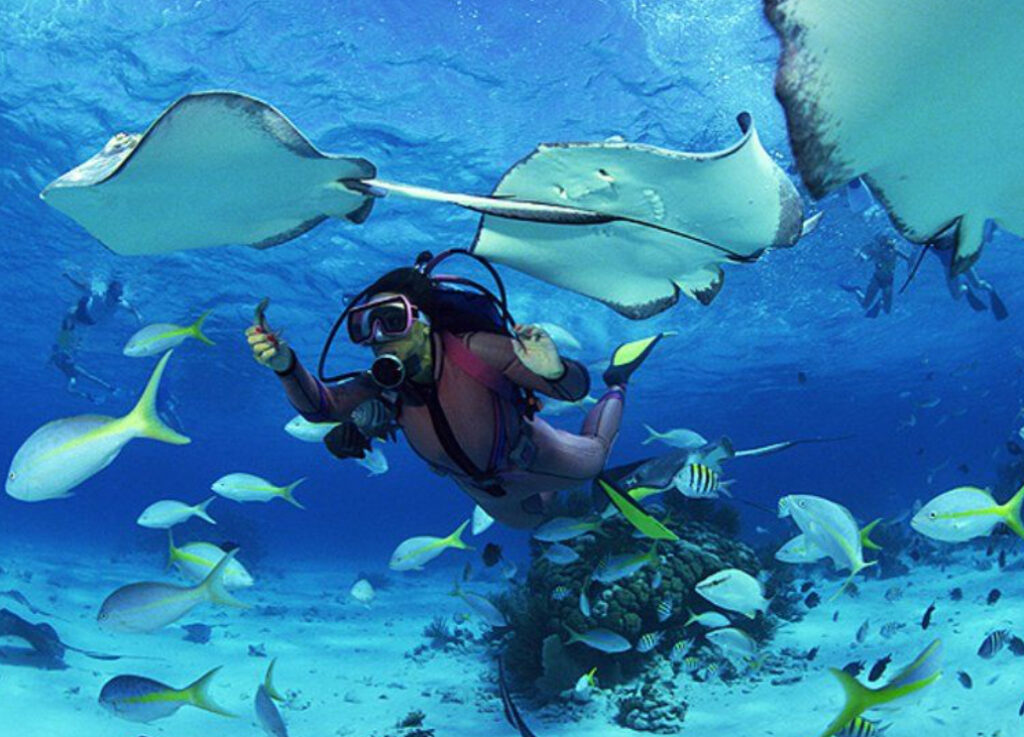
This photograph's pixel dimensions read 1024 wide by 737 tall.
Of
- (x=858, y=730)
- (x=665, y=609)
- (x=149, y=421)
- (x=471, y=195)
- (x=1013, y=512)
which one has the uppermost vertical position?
(x=471, y=195)

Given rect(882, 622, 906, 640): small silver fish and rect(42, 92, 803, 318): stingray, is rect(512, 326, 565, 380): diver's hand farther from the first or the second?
rect(882, 622, 906, 640): small silver fish

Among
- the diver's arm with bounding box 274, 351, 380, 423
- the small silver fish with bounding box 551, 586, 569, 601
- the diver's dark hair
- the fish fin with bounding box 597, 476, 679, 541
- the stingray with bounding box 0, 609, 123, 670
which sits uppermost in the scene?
the diver's dark hair

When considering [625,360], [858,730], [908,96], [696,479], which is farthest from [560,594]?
[908,96]

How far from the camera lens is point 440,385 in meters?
4.08

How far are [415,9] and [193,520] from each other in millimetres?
22816

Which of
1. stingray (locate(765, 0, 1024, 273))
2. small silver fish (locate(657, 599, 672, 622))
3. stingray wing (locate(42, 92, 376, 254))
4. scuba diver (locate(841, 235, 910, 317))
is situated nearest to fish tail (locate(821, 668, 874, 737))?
stingray (locate(765, 0, 1024, 273))

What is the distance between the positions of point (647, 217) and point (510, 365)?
3.91 feet

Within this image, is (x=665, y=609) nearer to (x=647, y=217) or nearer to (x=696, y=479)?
(x=696, y=479)

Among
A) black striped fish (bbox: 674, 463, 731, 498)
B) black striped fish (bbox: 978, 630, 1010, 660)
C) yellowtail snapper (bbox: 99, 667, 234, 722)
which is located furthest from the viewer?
black striped fish (bbox: 978, 630, 1010, 660)

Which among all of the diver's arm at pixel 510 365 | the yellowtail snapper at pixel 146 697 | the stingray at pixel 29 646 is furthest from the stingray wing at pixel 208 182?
the stingray at pixel 29 646

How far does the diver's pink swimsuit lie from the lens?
4.00 metres

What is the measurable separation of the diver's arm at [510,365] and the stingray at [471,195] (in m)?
0.71

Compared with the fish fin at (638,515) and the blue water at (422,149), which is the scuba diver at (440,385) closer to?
the fish fin at (638,515)

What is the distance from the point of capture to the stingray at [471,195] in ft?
8.98
